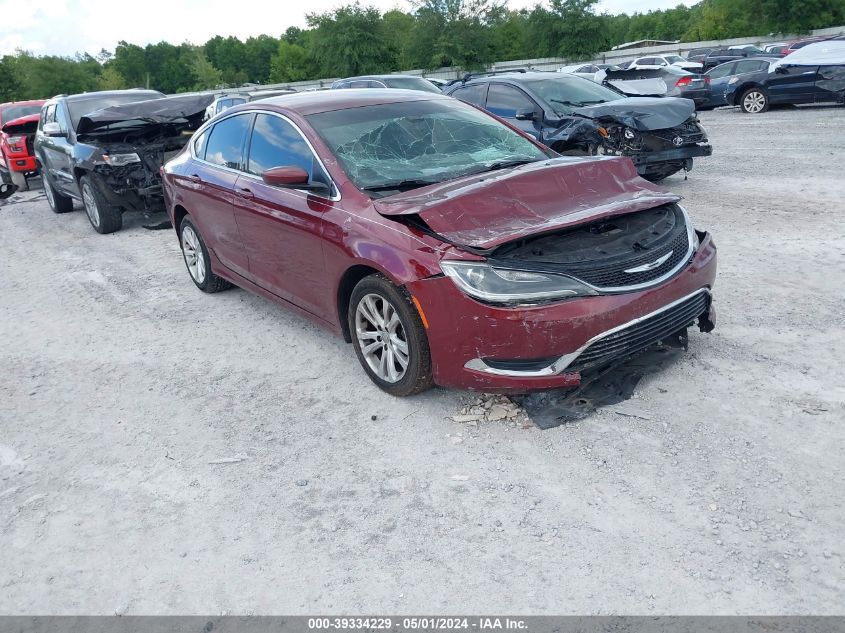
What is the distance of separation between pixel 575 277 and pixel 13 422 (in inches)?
143

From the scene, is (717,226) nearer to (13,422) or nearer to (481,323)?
(481,323)

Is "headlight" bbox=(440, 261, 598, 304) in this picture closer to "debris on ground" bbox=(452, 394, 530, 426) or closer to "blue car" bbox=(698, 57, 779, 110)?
"debris on ground" bbox=(452, 394, 530, 426)

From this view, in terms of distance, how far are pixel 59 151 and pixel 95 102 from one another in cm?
92

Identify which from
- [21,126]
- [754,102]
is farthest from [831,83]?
[21,126]

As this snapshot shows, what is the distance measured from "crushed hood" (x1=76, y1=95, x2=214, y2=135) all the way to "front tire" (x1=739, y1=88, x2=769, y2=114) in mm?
14496

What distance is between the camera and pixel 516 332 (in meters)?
3.58

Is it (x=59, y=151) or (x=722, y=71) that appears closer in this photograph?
(x=59, y=151)

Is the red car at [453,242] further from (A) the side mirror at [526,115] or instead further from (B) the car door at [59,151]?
(B) the car door at [59,151]

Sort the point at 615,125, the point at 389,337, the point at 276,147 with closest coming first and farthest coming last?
the point at 389,337, the point at 276,147, the point at 615,125

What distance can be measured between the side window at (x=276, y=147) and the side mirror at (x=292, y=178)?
0.34 ft

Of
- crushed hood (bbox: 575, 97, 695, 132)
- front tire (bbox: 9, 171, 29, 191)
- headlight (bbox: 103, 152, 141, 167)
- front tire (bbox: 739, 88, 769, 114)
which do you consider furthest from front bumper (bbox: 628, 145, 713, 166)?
front tire (bbox: 9, 171, 29, 191)

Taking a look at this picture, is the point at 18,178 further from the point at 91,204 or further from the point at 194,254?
the point at 194,254

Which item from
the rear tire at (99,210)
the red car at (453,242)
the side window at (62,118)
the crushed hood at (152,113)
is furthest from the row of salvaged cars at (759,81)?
the red car at (453,242)
